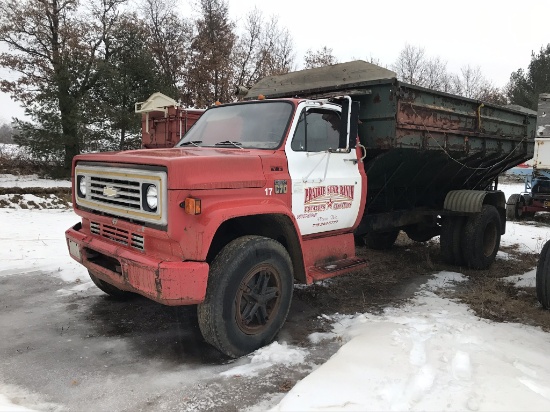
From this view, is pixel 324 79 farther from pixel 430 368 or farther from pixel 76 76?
pixel 76 76

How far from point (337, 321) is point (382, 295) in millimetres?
1230

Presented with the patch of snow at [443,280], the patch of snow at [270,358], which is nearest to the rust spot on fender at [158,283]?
the patch of snow at [270,358]

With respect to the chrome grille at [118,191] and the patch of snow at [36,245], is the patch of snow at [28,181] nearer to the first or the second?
the patch of snow at [36,245]

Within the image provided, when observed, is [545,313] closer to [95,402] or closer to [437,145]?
[437,145]

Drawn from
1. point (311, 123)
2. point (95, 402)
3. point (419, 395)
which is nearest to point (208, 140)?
point (311, 123)

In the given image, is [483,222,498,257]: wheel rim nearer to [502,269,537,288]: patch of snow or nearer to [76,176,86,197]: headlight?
[502,269,537,288]: patch of snow

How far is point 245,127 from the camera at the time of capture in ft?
15.0

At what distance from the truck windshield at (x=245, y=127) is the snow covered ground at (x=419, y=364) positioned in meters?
1.98

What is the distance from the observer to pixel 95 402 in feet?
9.62

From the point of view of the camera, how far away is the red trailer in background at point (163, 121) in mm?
11742

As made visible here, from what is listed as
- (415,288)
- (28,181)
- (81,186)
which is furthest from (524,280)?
(28,181)

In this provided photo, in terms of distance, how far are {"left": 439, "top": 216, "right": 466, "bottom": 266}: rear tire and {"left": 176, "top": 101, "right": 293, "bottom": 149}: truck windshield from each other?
3994 millimetres

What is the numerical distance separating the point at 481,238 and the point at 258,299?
183 inches

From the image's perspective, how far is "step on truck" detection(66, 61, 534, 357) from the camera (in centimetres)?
333
